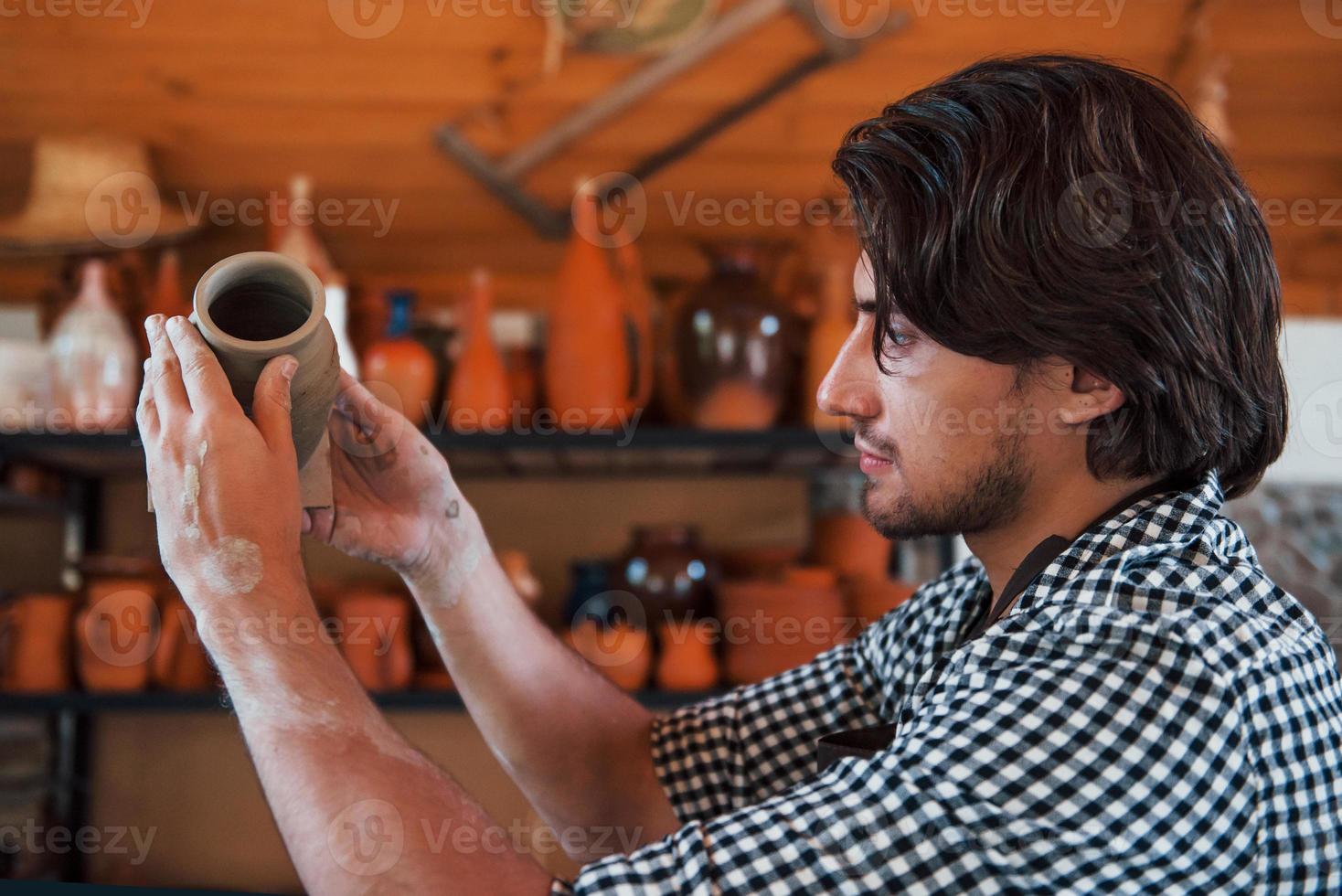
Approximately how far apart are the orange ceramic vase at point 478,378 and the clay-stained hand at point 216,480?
1249 millimetres

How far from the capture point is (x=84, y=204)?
2.27 meters

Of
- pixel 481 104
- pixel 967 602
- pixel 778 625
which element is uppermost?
pixel 481 104

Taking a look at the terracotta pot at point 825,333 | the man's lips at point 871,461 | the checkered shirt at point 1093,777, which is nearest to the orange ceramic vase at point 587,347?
the terracotta pot at point 825,333

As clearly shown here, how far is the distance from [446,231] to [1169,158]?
5.85ft

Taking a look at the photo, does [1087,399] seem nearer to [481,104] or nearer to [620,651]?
[620,651]

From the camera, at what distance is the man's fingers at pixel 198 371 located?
2.68 feet

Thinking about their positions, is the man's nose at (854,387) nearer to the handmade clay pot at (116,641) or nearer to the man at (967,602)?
the man at (967,602)

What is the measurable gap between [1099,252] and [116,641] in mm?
1774

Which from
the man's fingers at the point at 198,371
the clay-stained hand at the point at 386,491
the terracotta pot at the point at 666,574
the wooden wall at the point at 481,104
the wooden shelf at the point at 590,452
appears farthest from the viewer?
the wooden wall at the point at 481,104

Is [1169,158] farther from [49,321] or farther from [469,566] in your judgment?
[49,321]

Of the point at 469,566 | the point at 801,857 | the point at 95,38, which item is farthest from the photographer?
the point at 95,38

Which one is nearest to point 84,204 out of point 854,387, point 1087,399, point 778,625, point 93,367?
point 93,367

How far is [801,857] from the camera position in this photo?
70 centimetres

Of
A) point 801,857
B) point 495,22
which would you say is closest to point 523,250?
point 495,22
